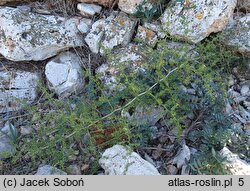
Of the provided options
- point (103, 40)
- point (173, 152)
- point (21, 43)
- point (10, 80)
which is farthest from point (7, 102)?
point (173, 152)

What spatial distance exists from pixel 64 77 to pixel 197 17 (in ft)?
3.87

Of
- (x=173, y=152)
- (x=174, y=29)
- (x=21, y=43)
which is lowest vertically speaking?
(x=173, y=152)

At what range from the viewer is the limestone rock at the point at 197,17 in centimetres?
360

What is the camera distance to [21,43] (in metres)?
3.64

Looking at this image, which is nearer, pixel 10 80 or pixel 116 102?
pixel 116 102

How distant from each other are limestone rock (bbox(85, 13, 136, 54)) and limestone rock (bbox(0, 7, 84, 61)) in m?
0.14

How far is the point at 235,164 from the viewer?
2.93m

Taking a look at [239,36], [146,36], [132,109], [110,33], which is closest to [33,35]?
[110,33]

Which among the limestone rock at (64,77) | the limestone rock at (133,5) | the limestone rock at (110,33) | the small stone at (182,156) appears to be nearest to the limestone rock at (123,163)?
the small stone at (182,156)

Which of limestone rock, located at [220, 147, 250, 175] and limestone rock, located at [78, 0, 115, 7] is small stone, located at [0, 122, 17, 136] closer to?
limestone rock, located at [78, 0, 115, 7]

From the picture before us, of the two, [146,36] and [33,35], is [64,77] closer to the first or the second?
[33,35]

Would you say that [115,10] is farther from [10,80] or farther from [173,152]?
[173,152]

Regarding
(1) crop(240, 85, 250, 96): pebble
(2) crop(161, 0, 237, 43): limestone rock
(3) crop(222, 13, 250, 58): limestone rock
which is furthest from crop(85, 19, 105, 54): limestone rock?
(1) crop(240, 85, 250, 96): pebble

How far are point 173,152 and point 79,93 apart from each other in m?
0.96
